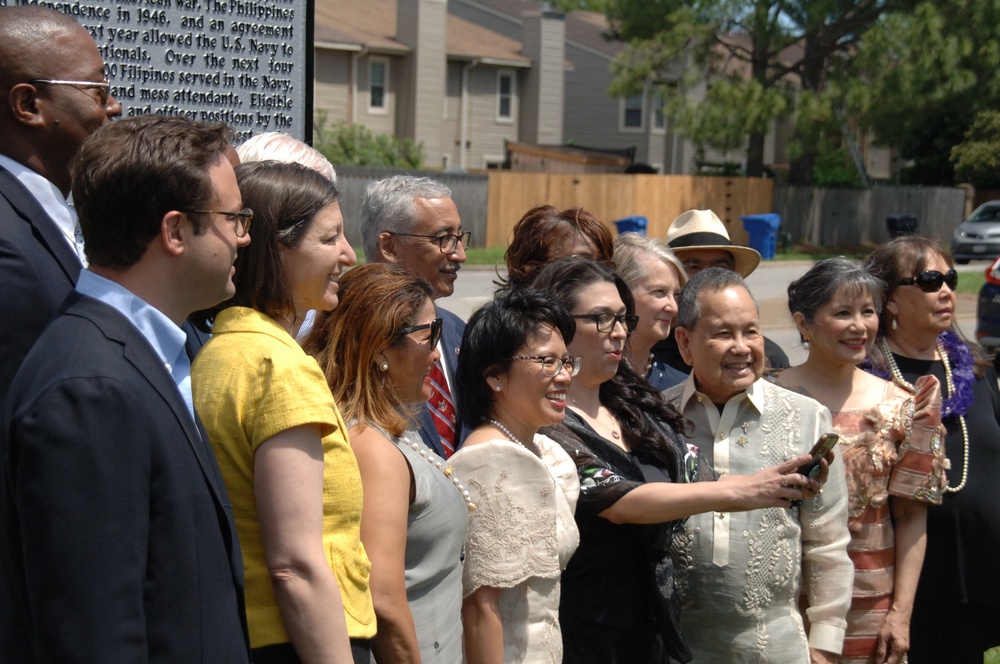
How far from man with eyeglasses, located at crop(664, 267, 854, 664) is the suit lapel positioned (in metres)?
2.12

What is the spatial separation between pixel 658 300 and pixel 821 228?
3175 centimetres

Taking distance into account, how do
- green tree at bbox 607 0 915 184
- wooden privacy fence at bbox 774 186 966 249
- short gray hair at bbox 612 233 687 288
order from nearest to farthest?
1. short gray hair at bbox 612 233 687 288
2. green tree at bbox 607 0 915 184
3. wooden privacy fence at bbox 774 186 966 249

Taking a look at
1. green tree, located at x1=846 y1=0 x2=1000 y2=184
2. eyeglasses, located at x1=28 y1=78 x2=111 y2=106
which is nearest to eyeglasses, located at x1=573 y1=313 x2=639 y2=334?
eyeglasses, located at x1=28 y1=78 x2=111 y2=106

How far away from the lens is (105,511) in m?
1.92

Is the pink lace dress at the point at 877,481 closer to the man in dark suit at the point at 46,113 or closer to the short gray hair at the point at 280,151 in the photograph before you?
the short gray hair at the point at 280,151

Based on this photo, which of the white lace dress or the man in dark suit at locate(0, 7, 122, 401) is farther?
the white lace dress

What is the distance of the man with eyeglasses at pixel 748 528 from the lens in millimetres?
3707

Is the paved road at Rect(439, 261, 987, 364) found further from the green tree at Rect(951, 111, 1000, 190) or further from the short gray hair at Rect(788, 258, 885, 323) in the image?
the short gray hair at Rect(788, 258, 885, 323)

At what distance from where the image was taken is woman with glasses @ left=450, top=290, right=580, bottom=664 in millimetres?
3068

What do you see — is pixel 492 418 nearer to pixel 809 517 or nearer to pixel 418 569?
pixel 418 569

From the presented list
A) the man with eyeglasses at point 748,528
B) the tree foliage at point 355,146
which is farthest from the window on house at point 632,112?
the man with eyeglasses at point 748,528

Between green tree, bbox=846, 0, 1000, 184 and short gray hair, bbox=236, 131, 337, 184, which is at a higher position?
green tree, bbox=846, 0, 1000, 184

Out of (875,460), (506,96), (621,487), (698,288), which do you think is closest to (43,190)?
(621,487)

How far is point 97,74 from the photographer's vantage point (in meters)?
3.03
